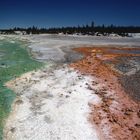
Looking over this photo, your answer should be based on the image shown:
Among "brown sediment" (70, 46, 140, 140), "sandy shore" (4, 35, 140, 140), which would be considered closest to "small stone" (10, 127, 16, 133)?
"sandy shore" (4, 35, 140, 140)

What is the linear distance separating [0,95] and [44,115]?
4.26m

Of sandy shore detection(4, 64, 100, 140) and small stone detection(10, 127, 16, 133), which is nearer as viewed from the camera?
sandy shore detection(4, 64, 100, 140)

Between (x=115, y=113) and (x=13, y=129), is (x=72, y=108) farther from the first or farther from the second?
(x=13, y=129)

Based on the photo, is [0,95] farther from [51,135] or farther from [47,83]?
[51,135]

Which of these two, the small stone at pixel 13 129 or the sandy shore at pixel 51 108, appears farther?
the small stone at pixel 13 129

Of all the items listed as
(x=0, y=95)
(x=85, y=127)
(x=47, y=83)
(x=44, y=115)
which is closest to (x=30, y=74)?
(x=47, y=83)

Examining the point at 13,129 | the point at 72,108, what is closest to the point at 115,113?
the point at 72,108

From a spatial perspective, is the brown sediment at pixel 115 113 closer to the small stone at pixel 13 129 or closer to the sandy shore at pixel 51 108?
the sandy shore at pixel 51 108

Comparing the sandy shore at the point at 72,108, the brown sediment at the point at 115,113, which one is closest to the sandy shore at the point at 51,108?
the sandy shore at the point at 72,108

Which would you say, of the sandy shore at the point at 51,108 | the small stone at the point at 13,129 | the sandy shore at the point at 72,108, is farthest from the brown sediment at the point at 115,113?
the small stone at the point at 13,129

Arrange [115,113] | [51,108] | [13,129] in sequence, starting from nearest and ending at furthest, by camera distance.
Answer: [13,129] → [115,113] → [51,108]

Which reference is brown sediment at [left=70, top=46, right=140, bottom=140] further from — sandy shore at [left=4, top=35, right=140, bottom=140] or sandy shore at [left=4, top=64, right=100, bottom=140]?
sandy shore at [left=4, top=64, right=100, bottom=140]

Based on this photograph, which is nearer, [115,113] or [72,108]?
[115,113]

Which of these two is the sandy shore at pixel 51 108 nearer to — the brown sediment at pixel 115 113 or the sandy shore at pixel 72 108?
the sandy shore at pixel 72 108
